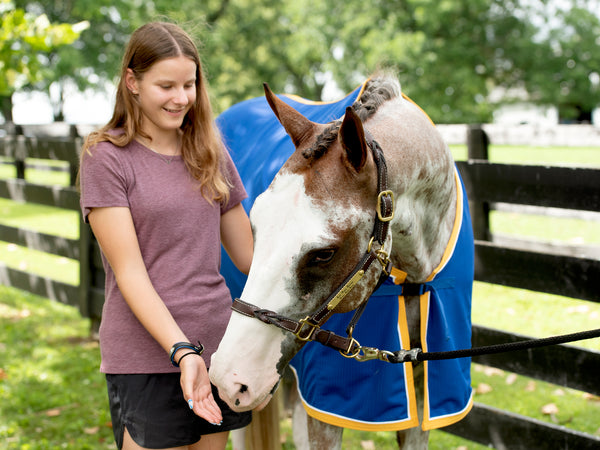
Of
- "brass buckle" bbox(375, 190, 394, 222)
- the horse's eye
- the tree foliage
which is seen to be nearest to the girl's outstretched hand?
the horse's eye

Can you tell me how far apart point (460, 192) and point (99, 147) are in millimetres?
1346

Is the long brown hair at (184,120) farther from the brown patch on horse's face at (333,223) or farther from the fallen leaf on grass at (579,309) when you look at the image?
the fallen leaf on grass at (579,309)

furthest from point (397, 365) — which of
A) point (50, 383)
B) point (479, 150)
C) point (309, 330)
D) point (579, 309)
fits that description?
point (579, 309)

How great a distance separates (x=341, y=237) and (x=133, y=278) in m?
0.67

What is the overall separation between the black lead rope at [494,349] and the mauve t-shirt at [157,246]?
624mm

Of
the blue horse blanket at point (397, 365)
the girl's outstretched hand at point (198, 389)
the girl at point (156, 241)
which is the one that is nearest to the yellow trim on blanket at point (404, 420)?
the blue horse blanket at point (397, 365)

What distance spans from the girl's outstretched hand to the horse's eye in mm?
477

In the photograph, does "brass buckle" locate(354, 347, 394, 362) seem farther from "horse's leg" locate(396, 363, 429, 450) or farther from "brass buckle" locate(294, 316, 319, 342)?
A: "horse's leg" locate(396, 363, 429, 450)

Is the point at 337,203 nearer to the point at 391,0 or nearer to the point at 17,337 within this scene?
the point at 17,337

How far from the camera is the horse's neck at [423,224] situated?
188 centimetres

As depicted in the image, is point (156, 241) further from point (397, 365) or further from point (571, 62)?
point (571, 62)

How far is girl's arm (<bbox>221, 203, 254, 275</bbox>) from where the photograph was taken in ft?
7.22

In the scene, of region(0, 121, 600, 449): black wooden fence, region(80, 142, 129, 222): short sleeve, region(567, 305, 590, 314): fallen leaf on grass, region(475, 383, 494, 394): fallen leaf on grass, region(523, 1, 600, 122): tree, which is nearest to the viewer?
region(80, 142, 129, 222): short sleeve

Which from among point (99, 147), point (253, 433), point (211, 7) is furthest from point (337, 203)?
point (211, 7)
